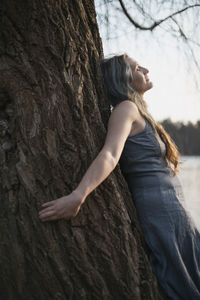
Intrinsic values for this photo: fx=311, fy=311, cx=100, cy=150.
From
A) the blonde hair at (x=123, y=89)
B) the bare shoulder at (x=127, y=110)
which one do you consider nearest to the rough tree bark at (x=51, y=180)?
the bare shoulder at (x=127, y=110)

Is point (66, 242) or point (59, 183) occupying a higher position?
point (59, 183)

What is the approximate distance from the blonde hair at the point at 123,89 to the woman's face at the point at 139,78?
0.07 m

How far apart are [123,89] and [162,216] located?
0.82 metres

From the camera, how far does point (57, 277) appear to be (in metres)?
1.53

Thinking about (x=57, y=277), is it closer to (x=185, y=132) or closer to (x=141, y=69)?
(x=141, y=69)

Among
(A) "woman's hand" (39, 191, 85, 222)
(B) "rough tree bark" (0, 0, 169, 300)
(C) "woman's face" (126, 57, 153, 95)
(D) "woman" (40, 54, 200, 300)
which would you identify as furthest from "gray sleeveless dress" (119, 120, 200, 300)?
(A) "woman's hand" (39, 191, 85, 222)

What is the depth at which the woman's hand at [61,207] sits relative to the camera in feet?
4.98

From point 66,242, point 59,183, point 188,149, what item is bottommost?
point 188,149

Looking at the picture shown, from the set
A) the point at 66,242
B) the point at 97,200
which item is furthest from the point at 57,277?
the point at 97,200

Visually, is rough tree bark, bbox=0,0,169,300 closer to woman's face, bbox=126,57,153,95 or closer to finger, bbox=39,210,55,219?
finger, bbox=39,210,55,219

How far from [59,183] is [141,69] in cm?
108

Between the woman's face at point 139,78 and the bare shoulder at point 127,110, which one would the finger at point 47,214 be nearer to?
the bare shoulder at point 127,110

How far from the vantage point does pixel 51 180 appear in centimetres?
158

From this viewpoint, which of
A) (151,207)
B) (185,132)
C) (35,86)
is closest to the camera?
(35,86)
